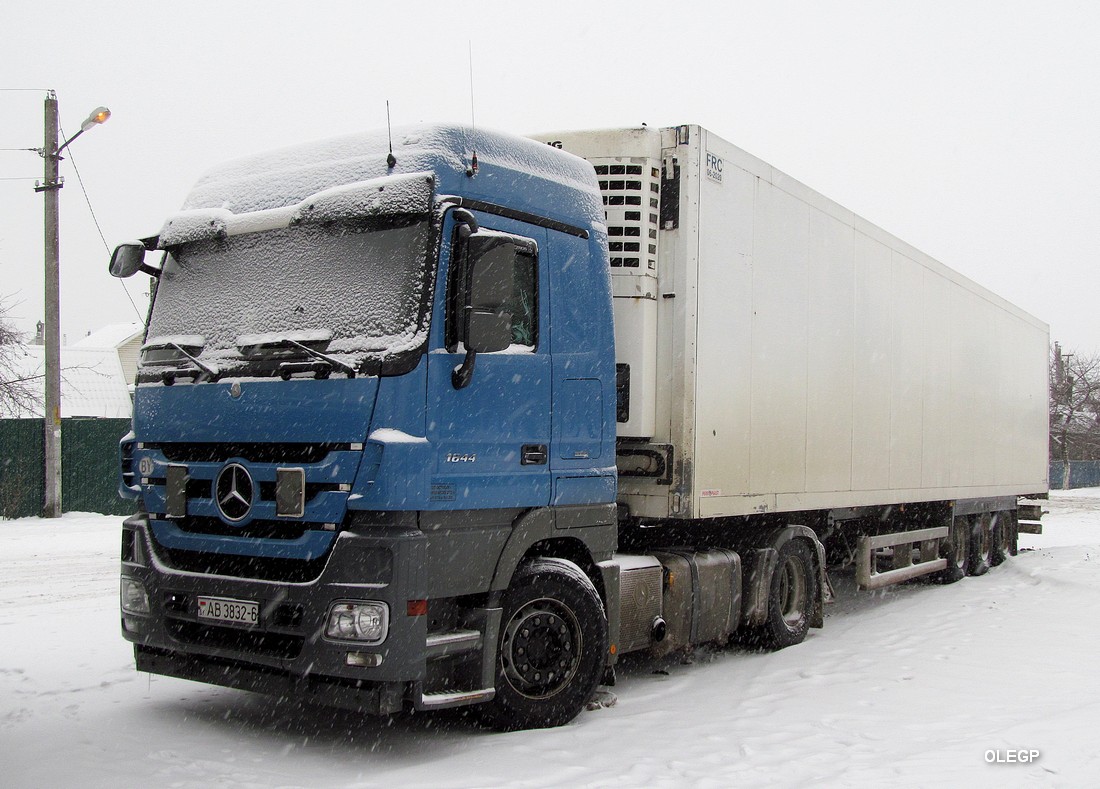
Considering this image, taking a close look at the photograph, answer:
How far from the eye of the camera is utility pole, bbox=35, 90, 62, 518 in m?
18.2

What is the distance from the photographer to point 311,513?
199 inches

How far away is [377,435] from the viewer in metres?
4.92

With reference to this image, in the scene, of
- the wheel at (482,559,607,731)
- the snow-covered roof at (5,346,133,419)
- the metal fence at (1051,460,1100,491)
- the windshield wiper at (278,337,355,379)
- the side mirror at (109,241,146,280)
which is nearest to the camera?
the windshield wiper at (278,337,355,379)

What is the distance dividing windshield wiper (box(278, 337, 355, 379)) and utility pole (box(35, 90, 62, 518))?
14714 millimetres

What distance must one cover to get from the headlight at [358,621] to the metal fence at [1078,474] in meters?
55.2

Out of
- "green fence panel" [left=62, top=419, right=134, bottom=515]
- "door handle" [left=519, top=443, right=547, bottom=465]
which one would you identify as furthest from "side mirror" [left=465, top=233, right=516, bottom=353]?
"green fence panel" [left=62, top=419, right=134, bottom=515]

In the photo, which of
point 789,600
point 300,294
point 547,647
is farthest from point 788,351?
point 300,294

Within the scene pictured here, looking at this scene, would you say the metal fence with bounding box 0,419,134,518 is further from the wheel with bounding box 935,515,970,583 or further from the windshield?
the windshield

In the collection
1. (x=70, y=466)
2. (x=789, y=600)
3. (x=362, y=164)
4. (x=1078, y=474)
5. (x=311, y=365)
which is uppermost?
(x=362, y=164)

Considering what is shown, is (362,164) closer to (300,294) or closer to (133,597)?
(300,294)

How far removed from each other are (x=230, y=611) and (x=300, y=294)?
1.64m

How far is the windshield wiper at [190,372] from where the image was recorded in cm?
546

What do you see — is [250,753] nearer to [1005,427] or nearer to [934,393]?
[934,393]

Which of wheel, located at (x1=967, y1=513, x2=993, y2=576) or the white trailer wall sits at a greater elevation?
the white trailer wall
